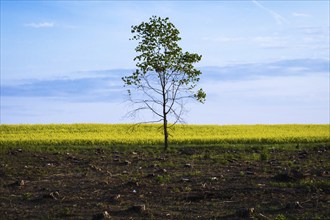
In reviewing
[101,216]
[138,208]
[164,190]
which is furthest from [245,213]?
[164,190]

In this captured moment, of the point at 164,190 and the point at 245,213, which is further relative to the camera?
the point at 164,190

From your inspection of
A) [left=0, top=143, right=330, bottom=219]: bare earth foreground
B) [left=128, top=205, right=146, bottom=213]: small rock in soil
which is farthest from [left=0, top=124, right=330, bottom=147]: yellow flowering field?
[left=128, top=205, right=146, bottom=213]: small rock in soil

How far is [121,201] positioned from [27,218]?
2803mm

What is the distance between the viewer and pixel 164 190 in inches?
663

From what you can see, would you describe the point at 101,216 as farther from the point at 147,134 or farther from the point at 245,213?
the point at 147,134

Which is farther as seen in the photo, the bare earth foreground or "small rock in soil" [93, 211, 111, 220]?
the bare earth foreground

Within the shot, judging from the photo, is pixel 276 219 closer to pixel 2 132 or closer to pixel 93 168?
pixel 93 168

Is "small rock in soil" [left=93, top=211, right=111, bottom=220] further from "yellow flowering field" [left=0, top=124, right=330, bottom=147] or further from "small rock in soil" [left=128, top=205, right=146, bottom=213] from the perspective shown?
"yellow flowering field" [left=0, top=124, right=330, bottom=147]

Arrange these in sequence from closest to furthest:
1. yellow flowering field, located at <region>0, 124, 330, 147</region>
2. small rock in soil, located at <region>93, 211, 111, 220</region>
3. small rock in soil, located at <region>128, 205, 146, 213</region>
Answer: small rock in soil, located at <region>93, 211, 111, 220</region> → small rock in soil, located at <region>128, 205, 146, 213</region> → yellow flowering field, located at <region>0, 124, 330, 147</region>

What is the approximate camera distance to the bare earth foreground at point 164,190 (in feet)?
45.2

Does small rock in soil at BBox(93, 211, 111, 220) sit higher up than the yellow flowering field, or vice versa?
the yellow flowering field

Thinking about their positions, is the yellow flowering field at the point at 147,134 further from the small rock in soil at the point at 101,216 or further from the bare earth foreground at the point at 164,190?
the small rock in soil at the point at 101,216

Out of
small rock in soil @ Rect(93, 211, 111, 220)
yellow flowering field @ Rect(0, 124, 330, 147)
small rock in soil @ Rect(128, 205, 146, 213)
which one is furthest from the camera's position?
Result: yellow flowering field @ Rect(0, 124, 330, 147)

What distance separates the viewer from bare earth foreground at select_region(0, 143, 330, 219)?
13766mm
